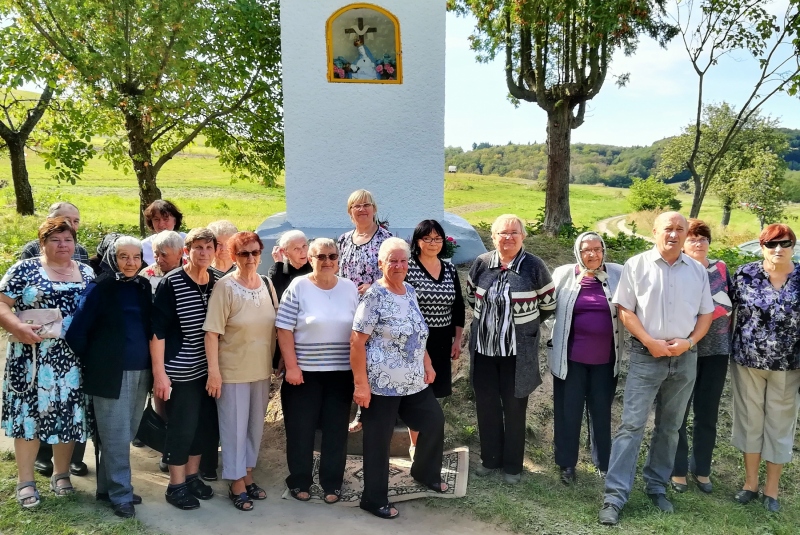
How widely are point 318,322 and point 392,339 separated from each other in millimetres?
430

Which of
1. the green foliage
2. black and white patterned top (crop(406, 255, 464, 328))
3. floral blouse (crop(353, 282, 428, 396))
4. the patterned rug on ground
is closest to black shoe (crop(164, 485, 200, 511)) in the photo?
the patterned rug on ground

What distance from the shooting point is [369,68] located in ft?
23.3

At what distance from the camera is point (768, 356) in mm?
3754

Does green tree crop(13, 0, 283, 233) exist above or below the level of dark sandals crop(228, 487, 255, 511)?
above

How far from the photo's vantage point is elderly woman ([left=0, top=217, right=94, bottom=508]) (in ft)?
10.8

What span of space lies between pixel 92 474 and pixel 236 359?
1386 mm

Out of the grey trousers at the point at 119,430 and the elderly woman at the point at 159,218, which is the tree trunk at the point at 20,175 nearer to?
the elderly woman at the point at 159,218

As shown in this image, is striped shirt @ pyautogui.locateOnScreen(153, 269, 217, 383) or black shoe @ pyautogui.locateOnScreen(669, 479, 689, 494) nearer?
striped shirt @ pyautogui.locateOnScreen(153, 269, 217, 383)

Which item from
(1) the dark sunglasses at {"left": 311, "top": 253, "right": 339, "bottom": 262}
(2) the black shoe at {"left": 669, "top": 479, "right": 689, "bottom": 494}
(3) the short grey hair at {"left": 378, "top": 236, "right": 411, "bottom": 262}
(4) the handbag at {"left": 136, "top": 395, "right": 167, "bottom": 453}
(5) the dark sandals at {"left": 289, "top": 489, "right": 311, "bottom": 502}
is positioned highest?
(3) the short grey hair at {"left": 378, "top": 236, "right": 411, "bottom": 262}

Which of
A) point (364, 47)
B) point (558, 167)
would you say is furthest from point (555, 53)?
point (364, 47)

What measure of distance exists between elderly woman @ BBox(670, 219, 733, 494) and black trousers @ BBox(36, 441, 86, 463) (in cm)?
391

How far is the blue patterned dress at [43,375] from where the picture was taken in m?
3.31

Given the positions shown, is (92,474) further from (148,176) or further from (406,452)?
(148,176)

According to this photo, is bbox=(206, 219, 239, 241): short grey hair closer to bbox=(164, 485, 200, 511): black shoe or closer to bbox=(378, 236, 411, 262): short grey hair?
bbox=(378, 236, 411, 262): short grey hair
